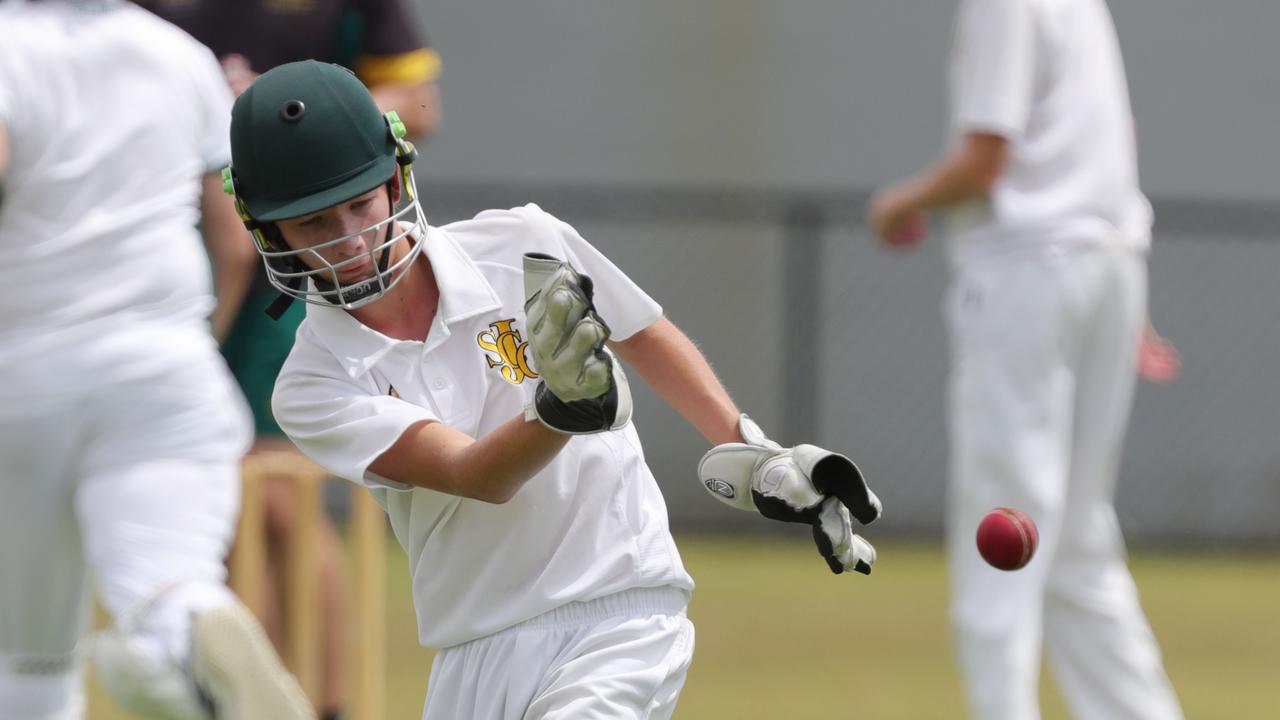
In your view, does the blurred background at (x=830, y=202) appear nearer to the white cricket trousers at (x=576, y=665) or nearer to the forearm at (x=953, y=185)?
the forearm at (x=953, y=185)

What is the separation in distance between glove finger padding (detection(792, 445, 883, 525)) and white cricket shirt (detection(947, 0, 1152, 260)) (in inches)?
80.4

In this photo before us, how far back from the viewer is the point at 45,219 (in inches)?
138

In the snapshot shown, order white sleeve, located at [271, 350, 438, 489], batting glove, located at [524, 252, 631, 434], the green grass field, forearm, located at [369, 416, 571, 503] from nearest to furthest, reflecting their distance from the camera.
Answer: batting glove, located at [524, 252, 631, 434] < forearm, located at [369, 416, 571, 503] < white sleeve, located at [271, 350, 438, 489] < the green grass field

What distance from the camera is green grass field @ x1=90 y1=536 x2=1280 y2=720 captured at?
19.1 feet

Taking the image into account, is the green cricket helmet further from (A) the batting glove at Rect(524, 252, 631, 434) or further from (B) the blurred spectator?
(B) the blurred spectator

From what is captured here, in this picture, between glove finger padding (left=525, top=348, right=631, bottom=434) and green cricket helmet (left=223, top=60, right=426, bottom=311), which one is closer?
glove finger padding (left=525, top=348, right=631, bottom=434)

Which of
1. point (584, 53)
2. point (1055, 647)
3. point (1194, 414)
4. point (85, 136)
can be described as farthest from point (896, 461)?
point (85, 136)

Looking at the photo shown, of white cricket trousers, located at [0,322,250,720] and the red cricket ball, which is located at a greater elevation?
the red cricket ball

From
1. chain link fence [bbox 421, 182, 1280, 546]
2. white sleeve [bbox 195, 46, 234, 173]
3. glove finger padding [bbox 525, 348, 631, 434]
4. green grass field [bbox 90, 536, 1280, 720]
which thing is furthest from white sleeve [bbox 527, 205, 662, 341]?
chain link fence [bbox 421, 182, 1280, 546]

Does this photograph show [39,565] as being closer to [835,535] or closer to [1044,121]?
[835,535]

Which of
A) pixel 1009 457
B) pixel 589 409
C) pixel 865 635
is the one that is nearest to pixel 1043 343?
pixel 1009 457

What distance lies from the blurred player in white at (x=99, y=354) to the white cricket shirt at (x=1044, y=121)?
1.83 m

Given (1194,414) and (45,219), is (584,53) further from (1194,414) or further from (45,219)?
(45,219)

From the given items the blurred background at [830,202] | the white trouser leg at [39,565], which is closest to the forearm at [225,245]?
the white trouser leg at [39,565]
